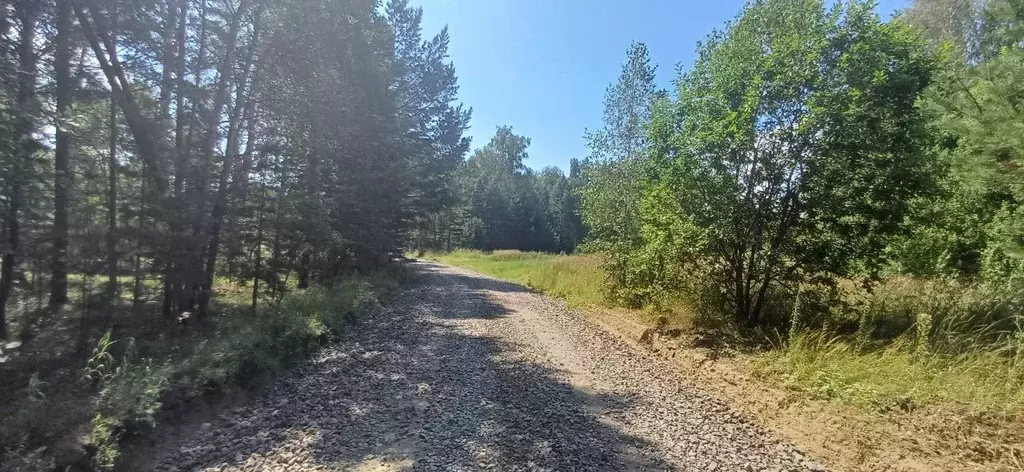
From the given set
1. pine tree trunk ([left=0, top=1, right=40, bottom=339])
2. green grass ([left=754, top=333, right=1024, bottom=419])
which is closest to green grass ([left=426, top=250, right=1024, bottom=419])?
green grass ([left=754, top=333, right=1024, bottom=419])

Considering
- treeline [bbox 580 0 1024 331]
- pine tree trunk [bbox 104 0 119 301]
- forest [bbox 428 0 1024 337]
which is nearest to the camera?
A: forest [bbox 428 0 1024 337]

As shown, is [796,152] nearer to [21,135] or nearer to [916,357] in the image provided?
[916,357]

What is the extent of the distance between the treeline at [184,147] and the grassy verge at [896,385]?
9.99 meters

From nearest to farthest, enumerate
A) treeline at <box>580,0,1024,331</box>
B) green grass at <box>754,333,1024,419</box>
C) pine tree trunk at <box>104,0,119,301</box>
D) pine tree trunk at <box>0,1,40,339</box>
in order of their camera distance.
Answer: green grass at <box>754,333,1024,419</box> < pine tree trunk at <box>0,1,40,339</box> < treeline at <box>580,0,1024,331</box> < pine tree trunk at <box>104,0,119,301</box>

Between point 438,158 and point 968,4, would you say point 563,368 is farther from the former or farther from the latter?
point 968,4

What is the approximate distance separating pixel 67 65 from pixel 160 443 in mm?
7914

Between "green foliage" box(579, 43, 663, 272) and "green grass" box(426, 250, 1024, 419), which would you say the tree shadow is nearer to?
"green grass" box(426, 250, 1024, 419)

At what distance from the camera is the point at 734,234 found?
29.9 feet

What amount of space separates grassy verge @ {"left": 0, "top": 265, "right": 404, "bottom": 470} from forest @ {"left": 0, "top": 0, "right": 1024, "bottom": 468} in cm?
5

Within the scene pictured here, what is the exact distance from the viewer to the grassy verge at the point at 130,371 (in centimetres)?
434

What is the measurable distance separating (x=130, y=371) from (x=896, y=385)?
9519mm

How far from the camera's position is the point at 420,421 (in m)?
5.27

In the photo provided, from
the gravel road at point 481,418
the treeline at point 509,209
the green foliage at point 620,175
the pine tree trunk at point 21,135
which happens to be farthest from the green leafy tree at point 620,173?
the treeline at point 509,209

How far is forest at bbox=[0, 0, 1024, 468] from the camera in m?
6.21
